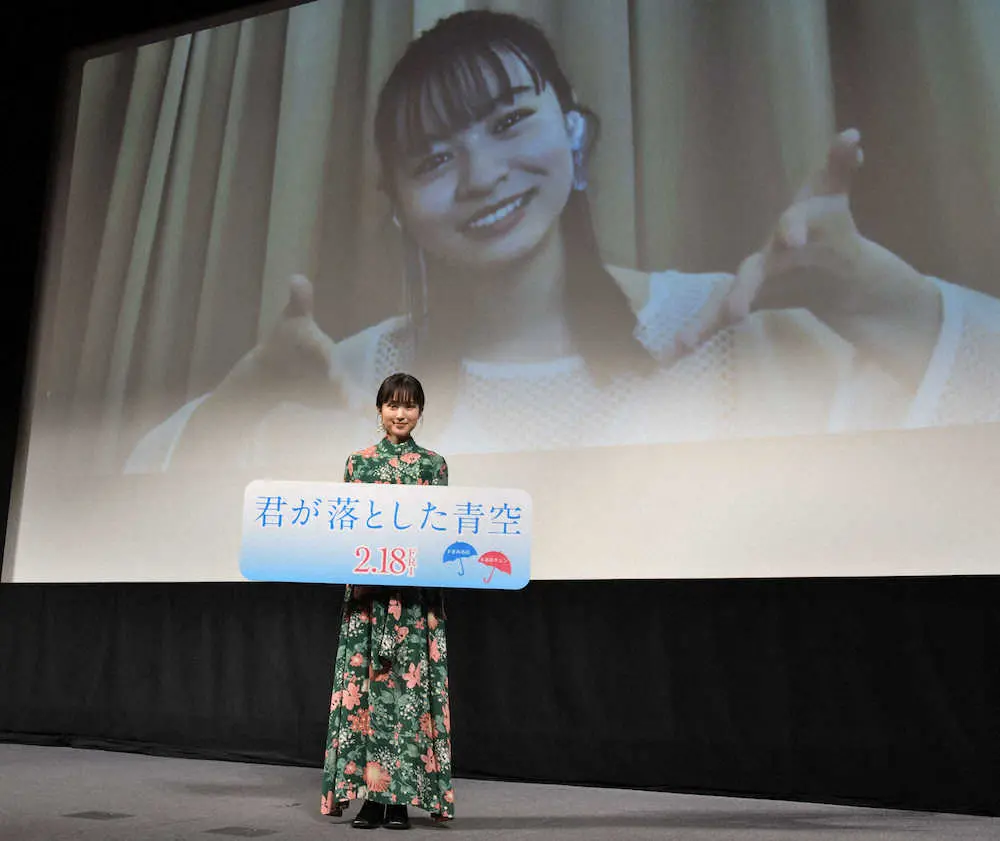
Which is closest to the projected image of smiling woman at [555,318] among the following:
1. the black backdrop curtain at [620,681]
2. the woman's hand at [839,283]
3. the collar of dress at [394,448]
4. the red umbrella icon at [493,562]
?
the woman's hand at [839,283]

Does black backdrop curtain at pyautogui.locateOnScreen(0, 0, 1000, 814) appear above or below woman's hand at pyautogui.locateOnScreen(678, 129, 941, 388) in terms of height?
below

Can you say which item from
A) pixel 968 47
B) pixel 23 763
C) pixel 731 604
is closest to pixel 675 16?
pixel 968 47

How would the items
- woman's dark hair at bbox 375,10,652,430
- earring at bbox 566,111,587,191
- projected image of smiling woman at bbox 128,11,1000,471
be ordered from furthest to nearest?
earring at bbox 566,111,587,191 < woman's dark hair at bbox 375,10,652,430 < projected image of smiling woman at bbox 128,11,1000,471

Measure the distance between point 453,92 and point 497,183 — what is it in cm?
40

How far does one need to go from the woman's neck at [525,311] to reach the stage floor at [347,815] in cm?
130

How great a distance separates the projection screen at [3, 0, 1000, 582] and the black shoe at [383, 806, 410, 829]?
105 cm

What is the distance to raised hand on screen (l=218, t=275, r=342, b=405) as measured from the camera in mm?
3453

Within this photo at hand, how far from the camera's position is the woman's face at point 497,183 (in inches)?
127

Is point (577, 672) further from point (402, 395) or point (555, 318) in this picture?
point (402, 395)

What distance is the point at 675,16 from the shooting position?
125 inches

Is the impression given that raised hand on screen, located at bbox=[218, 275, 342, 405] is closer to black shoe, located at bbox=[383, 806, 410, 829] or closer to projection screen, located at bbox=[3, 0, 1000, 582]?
projection screen, located at bbox=[3, 0, 1000, 582]

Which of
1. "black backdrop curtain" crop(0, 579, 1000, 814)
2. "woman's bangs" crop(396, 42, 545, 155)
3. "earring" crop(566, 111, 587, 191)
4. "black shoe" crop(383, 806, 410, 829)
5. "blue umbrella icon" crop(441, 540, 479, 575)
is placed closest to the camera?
"blue umbrella icon" crop(441, 540, 479, 575)

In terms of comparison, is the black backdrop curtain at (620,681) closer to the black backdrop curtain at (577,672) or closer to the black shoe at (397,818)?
the black backdrop curtain at (577,672)

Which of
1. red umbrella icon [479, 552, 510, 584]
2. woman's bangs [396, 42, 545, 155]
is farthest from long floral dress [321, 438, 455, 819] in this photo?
woman's bangs [396, 42, 545, 155]
